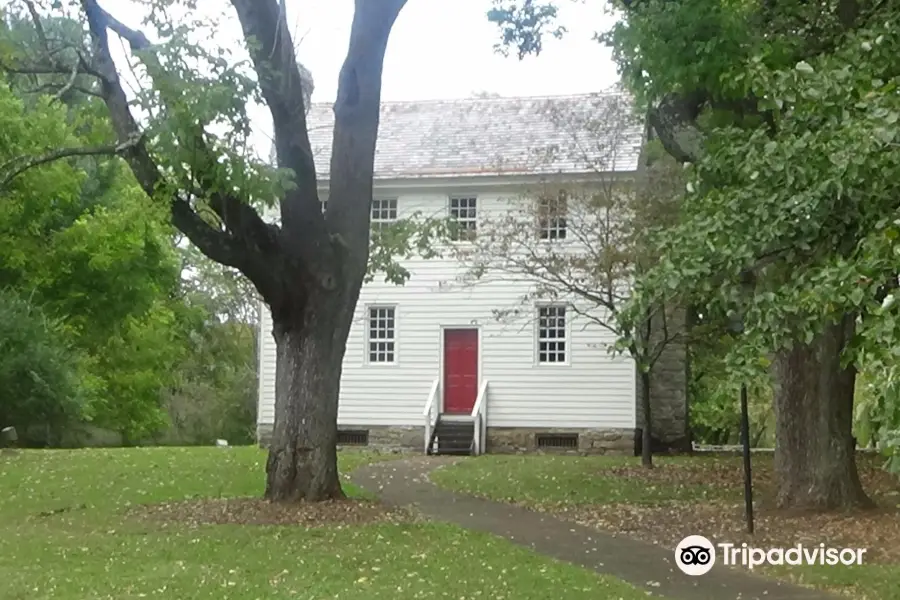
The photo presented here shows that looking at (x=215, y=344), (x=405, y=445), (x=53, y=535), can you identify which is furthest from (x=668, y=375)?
(x=215, y=344)

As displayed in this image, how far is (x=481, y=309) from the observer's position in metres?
24.2

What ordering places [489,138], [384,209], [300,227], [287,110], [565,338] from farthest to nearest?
[489,138] → [384,209] → [565,338] → [300,227] → [287,110]

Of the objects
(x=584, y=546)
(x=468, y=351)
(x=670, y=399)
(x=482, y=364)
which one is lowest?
(x=584, y=546)

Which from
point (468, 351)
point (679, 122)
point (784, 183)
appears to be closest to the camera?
point (784, 183)

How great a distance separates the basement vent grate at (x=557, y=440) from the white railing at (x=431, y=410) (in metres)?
2.44

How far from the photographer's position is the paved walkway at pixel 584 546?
904cm

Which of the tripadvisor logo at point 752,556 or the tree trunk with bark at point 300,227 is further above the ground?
the tree trunk with bark at point 300,227

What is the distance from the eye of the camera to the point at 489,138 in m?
25.6

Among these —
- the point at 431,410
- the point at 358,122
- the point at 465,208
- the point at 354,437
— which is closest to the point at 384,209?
the point at 465,208

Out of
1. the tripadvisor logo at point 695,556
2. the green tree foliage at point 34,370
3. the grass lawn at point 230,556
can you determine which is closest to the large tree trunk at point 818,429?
the tripadvisor logo at point 695,556

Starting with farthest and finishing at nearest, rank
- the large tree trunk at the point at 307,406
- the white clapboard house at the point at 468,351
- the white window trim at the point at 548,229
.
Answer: the white clapboard house at the point at 468,351, the white window trim at the point at 548,229, the large tree trunk at the point at 307,406

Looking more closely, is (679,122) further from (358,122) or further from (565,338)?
(565,338)

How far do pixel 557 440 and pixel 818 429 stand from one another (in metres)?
11.0

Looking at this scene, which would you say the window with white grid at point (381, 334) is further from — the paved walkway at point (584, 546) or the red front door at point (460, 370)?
the paved walkway at point (584, 546)
